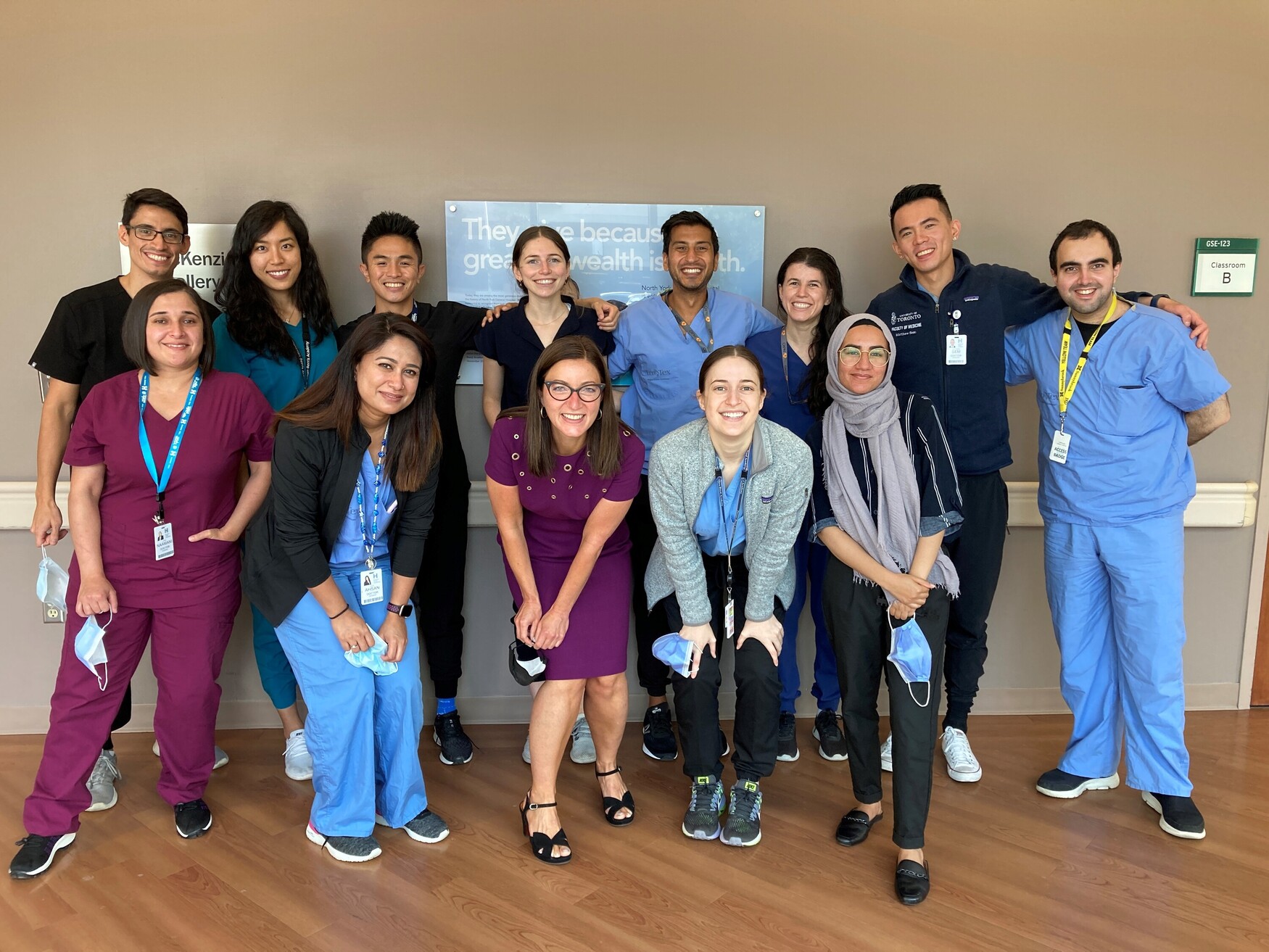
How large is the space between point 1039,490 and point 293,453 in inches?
93.1

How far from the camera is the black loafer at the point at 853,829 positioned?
2523 mm

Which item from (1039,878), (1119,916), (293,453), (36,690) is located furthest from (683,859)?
(36,690)

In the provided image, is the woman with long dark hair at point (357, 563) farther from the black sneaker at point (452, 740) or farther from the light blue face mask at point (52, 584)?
the light blue face mask at point (52, 584)

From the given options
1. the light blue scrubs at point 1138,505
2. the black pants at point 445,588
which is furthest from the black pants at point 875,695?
the black pants at point 445,588

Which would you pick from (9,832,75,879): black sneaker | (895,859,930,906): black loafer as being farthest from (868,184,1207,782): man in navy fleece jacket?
(9,832,75,879): black sneaker

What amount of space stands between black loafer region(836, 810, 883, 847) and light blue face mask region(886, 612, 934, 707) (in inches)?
19.6

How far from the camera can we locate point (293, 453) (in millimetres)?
2340

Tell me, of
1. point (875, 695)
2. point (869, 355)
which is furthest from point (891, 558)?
point (869, 355)

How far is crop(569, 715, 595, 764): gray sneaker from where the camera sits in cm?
306

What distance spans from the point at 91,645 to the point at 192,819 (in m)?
0.60

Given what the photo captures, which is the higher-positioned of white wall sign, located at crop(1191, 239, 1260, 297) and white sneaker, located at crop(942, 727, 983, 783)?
white wall sign, located at crop(1191, 239, 1260, 297)

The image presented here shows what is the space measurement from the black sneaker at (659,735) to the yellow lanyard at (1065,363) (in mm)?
1681

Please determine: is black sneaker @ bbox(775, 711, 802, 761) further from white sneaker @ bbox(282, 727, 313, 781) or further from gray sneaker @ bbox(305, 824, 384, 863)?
white sneaker @ bbox(282, 727, 313, 781)

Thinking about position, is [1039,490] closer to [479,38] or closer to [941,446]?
[941,446]
